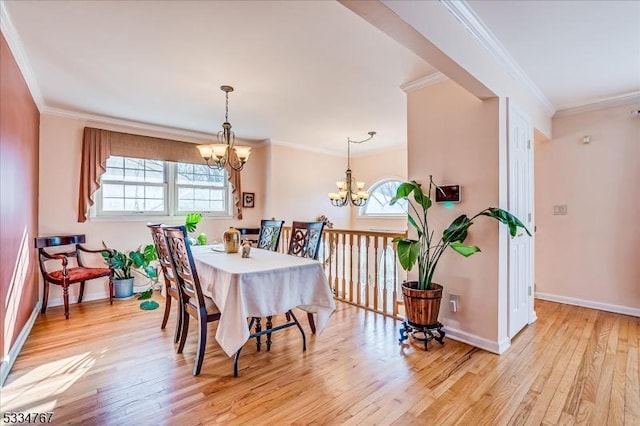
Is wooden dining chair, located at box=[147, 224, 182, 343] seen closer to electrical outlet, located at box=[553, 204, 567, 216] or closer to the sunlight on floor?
the sunlight on floor

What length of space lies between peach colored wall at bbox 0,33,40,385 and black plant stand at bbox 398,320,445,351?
2.93m

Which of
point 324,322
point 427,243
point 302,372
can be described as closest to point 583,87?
point 427,243

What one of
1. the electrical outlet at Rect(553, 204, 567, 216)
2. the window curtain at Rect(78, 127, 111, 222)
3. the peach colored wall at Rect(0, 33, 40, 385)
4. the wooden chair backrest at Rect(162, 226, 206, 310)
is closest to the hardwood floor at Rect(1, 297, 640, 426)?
the peach colored wall at Rect(0, 33, 40, 385)

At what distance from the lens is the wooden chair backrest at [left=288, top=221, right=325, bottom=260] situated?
3094 mm

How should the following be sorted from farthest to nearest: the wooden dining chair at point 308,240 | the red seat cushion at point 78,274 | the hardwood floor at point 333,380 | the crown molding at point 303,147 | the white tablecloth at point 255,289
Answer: the crown molding at point 303,147
the red seat cushion at point 78,274
the wooden dining chair at point 308,240
the white tablecloth at point 255,289
the hardwood floor at point 333,380

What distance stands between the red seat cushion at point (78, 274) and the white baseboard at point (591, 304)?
18.2 feet

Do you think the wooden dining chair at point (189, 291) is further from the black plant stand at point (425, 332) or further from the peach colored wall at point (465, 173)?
the peach colored wall at point (465, 173)

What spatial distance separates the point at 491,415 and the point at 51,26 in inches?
148

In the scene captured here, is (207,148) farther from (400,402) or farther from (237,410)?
(400,402)

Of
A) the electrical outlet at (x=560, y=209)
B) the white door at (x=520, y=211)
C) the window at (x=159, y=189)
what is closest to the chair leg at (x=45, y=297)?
the window at (x=159, y=189)

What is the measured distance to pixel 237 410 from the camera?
5.91 feet

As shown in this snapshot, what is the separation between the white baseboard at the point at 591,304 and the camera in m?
3.44

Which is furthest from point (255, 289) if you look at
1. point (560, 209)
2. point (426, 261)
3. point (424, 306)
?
point (560, 209)

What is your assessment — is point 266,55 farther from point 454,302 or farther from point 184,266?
point 454,302
